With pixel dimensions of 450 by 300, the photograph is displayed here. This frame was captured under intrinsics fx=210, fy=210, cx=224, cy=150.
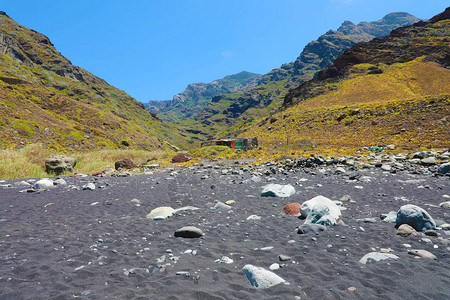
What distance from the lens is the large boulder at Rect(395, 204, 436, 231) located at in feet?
12.6

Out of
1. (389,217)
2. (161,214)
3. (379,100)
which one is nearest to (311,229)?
(389,217)

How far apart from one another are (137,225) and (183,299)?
286cm

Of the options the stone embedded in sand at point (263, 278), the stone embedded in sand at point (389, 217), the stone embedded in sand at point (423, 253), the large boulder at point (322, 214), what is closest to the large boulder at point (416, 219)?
the stone embedded in sand at point (389, 217)

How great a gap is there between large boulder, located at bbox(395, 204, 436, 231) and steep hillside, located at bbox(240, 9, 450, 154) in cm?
1455

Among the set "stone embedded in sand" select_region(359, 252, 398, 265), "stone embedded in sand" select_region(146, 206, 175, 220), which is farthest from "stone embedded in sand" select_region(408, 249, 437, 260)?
"stone embedded in sand" select_region(146, 206, 175, 220)

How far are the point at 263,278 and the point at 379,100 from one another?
47691mm

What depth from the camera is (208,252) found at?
11.1ft

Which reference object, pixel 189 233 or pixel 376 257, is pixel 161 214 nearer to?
pixel 189 233

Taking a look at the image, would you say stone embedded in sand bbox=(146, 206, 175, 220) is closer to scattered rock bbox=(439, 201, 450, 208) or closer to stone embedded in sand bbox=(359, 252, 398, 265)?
stone embedded in sand bbox=(359, 252, 398, 265)

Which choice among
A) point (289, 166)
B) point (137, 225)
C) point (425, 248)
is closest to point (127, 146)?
point (289, 166)

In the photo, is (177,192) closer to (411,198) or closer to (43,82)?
(411,198)

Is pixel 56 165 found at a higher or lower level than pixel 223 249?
higher

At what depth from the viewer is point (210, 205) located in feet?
20.7

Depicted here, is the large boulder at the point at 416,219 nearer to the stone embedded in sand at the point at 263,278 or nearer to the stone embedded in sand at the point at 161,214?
the stone embedded in sand at the point at 263,278
